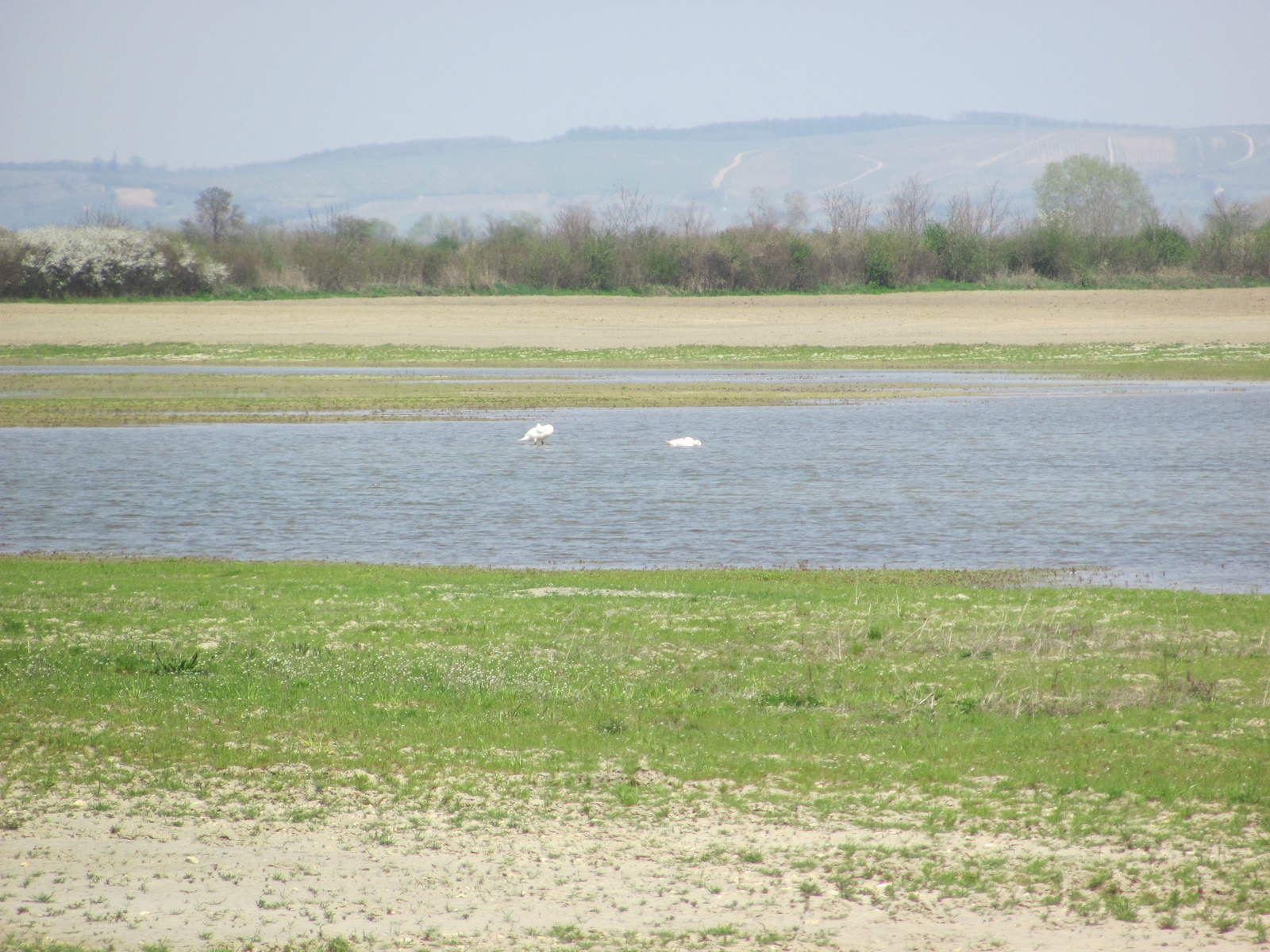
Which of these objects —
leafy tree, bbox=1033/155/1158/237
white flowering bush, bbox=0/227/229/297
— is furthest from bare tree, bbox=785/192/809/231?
white flowering bush, bbox=0/227/229/297

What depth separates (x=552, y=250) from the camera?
8125 centimetres

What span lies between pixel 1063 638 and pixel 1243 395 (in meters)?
31.0

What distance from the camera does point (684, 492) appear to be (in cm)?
2208

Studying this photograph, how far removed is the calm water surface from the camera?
16.9 m

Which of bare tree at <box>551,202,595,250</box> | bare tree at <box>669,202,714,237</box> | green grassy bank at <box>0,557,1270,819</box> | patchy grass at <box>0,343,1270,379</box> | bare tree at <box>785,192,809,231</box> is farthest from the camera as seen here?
bare tree at <box>785,192,809,231</box>

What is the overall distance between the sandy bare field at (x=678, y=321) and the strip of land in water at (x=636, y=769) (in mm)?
45575

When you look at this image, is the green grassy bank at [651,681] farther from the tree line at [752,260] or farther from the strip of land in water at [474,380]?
the tree line at [752,260]

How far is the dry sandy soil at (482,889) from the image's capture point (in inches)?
228

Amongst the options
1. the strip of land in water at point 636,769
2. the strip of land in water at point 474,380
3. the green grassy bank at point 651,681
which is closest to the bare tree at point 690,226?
the strip of land in water at point 474,380

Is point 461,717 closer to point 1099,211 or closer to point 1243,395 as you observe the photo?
point 1243,395

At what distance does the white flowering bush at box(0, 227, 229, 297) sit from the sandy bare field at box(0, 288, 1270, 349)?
3.80 m

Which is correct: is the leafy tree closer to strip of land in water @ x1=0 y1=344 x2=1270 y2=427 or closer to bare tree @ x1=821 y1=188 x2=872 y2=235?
bare tree @ x1=821 y1=188 x2=872 y2=235

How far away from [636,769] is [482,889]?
191 centimetres

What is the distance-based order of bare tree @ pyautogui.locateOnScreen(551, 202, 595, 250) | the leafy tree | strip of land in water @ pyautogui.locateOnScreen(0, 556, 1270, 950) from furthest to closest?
the leafy tree → bare tree @ pyautogui.locateOnScreen(551, 202, 595, 250) → strip of land in water @ pyautogui.locateOnScreen(0, 556, 1270, 950)
